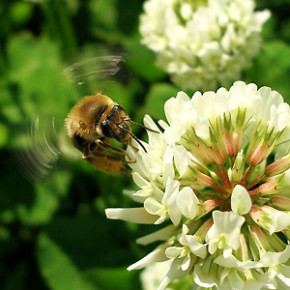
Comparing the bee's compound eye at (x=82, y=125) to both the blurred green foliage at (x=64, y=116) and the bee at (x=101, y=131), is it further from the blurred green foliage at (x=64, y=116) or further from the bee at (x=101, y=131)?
the blurred green foliage at (x=64, y=116)

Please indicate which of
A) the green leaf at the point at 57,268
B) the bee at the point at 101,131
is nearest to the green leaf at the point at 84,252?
the green leaf at the point at 57,268

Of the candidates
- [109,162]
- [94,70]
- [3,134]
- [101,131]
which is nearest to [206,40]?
[94,70]

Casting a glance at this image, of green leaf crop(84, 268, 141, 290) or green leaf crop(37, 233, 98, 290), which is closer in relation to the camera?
green leaf crop(84, 268, 141, 290)

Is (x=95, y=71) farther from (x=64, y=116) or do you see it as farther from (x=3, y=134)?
(x=3, y=134)

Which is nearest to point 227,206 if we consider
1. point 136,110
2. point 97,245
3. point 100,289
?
point 100,289

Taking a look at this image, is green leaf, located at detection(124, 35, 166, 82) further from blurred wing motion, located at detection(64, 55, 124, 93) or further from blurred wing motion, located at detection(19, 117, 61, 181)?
blurred wing motion, located at detection(19, 117, 61, 181)

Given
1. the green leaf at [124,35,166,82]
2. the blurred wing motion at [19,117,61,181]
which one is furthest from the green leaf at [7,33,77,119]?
the blurred wing motion at [19,117,61,181]
